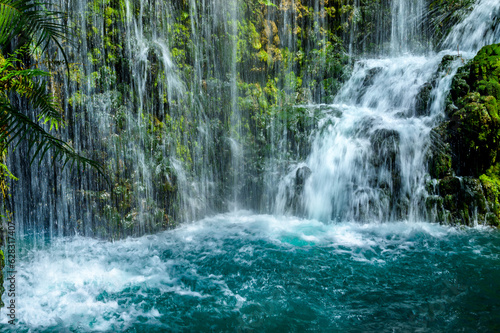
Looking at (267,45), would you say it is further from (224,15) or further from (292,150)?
(292,150)

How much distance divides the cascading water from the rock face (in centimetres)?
36

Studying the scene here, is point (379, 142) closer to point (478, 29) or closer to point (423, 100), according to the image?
point (423, 100)

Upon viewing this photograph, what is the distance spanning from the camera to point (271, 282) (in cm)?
538

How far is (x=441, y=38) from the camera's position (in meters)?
11.4

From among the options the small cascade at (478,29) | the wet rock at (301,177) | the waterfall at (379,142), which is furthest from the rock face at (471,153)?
the wet rock at (301,177)

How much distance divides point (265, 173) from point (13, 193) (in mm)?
6327

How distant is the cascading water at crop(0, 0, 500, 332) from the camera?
15.2 ft

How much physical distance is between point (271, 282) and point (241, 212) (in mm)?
4225

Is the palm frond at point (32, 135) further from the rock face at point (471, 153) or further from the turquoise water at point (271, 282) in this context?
the rock face at point (471, 153)

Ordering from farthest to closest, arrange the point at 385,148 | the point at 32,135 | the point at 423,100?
the point at 423,100
the point at 385,148
the point at 32,135

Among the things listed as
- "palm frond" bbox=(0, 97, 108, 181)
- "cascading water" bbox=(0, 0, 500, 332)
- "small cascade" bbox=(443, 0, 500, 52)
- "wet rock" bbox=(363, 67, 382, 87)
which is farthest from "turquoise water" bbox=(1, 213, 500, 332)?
"small cascade" bbox=(443, 0, 500, 52)

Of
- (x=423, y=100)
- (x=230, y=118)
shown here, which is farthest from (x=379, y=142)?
(x=230, y=118)

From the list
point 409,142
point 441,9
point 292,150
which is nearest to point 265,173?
point 292,150

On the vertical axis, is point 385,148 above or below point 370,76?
below
